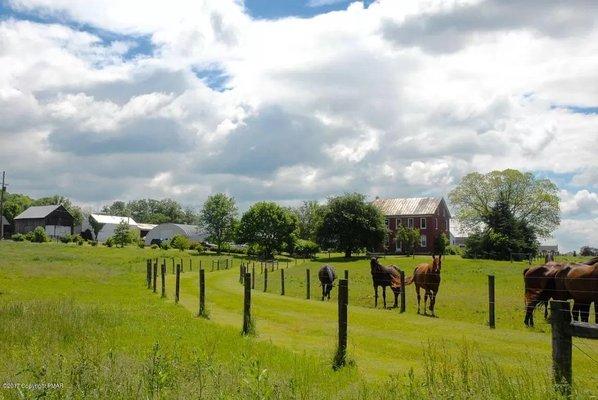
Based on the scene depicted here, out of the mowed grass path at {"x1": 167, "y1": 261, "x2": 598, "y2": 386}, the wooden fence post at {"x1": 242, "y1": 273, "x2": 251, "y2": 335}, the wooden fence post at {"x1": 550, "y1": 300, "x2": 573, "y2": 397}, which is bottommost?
the mowed grass path at {"x1": 167, "y1": 261, "x2": 598, "y2": 386}

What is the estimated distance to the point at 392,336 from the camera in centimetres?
1780

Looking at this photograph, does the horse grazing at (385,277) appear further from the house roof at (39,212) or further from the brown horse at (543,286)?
the house roof at (39,212)

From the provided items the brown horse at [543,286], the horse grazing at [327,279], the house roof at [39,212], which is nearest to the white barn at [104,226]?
the house roof at [39,212]

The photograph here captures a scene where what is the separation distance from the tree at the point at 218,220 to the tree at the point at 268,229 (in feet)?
47.5

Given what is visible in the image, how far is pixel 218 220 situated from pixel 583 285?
105174mm

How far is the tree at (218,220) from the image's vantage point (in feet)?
398

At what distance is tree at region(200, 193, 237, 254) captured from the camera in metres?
121

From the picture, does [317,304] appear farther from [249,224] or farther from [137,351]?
[249,224]

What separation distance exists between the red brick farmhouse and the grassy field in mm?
73107

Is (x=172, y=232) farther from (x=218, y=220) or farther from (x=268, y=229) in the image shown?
(x=268, y=229)

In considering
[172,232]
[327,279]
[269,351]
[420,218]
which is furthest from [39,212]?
[269,351]

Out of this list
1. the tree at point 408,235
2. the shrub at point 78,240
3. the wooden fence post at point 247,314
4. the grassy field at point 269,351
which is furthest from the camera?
the shrub at point 78,240

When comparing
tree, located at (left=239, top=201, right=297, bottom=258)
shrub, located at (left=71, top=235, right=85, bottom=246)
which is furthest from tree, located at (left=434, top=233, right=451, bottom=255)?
shrub, located at (left=71, top=235, right=85, bottom=246)

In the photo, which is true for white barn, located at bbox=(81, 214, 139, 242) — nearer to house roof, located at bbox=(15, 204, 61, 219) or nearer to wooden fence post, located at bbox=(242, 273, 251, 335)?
house roof, located at bbox=(15, 204, 61, 219)
